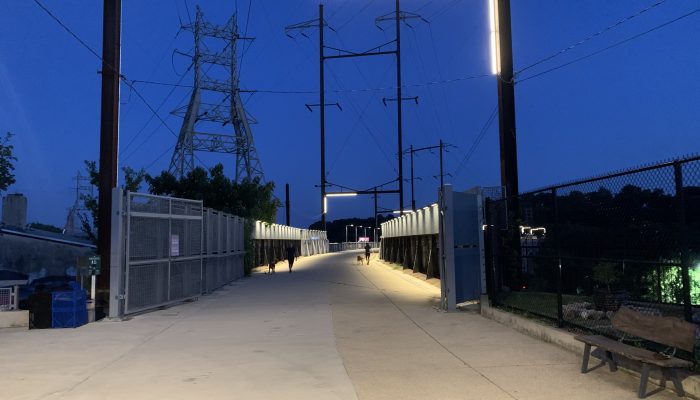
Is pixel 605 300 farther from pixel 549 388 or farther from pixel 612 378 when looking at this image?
pixel 549 388

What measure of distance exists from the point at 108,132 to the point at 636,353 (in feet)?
43.3

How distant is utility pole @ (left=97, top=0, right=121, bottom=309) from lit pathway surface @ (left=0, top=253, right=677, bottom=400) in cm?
263

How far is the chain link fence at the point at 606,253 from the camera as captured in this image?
7.09 metres

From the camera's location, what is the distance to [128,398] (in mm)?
6285

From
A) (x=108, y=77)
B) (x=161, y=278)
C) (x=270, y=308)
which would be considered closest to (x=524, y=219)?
(x=270, y=308)

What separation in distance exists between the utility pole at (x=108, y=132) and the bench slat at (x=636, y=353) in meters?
11.8

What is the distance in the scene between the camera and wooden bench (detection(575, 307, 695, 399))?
18.5 feet

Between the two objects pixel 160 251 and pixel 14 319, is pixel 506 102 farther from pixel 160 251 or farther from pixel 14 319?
pixel 14 319

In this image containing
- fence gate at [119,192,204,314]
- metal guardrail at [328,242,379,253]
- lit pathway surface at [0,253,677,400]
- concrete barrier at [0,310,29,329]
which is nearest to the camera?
lit pathway surface at [0,253,677,400]

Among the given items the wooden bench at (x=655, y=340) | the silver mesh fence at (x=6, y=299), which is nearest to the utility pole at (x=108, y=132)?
the silver mesh fence at (x=6, y=299)

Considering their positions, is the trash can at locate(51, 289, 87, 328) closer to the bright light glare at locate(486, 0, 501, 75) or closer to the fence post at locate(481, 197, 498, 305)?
the fence post at locate(481, 197, 498, 305)

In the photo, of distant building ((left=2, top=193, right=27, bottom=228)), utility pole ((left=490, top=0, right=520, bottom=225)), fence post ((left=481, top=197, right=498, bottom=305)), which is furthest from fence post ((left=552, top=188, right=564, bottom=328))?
distant building ((left=2, top=193, right=27, bottom=228))

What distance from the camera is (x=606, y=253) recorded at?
10.0m

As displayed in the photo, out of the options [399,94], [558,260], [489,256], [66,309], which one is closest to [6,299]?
[66,309]
